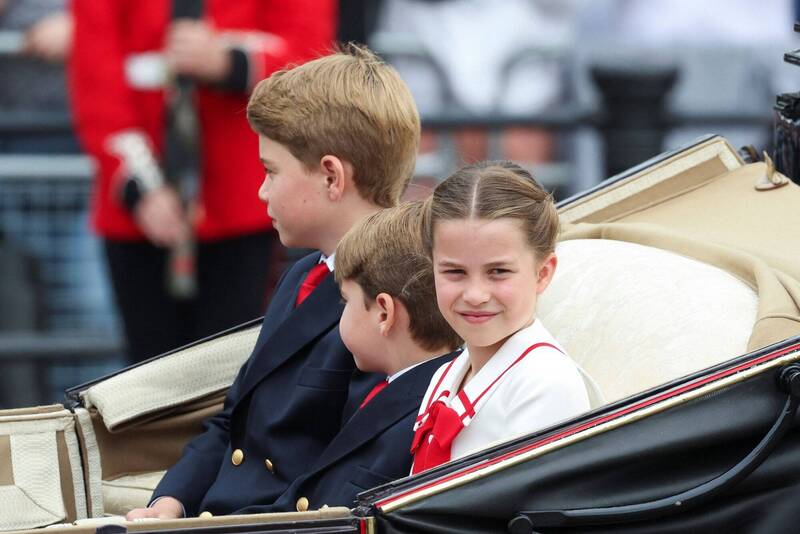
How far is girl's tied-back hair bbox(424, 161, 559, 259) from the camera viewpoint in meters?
2.69

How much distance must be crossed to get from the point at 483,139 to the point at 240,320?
1.70 metres

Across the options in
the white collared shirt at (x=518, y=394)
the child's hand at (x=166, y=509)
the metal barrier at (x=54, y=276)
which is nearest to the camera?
the white collared shirt at (x=518, y=394)

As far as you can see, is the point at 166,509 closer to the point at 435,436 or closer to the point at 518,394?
the point at 435,436

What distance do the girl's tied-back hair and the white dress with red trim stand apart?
0.52 ft

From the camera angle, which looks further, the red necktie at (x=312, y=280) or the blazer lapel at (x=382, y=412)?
the red necktie at (x=312, y=280)

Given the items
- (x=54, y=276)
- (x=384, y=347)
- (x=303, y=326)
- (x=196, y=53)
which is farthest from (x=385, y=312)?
(x=54, y=276)

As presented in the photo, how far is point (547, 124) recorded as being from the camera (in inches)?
239

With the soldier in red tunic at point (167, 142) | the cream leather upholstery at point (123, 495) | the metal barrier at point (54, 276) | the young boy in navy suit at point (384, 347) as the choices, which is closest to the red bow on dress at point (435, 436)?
the young boy in navy suit at point (384, 347)

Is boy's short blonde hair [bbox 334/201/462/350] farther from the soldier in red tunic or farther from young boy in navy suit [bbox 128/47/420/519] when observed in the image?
the soldier in red tunic

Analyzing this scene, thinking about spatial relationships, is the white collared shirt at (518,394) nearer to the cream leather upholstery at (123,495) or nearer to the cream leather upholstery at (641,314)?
the cream leather upholstery at (641,314)

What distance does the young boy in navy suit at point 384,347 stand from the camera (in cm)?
291

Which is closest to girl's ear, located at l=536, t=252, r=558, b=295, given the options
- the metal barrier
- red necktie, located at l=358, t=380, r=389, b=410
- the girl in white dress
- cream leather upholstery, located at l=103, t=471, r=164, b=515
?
the girl in white dress

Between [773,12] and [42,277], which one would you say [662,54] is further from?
[42,277]

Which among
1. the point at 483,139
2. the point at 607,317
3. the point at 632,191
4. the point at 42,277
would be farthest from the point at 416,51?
the point at 607,317
